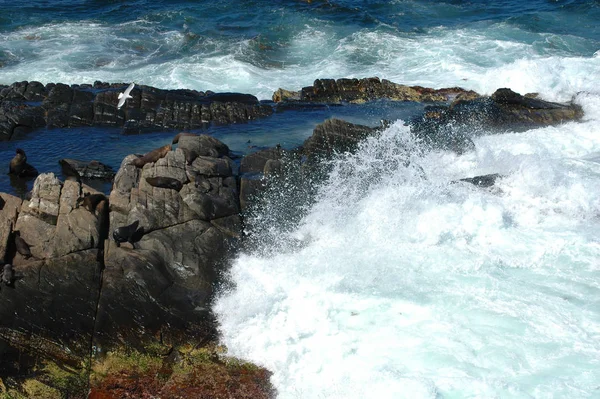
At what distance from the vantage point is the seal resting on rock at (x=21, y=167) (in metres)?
14.9

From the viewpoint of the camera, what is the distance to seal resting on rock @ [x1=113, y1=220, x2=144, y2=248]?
11.8m

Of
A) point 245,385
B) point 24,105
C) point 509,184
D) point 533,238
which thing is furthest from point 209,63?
point 245,385

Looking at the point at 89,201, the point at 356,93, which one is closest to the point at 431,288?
the point at 89,201

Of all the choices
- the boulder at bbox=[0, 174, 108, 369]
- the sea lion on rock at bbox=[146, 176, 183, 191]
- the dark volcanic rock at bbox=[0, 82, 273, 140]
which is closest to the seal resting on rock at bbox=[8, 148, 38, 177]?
the boulder at bbox=[0, 174, 108, 369]

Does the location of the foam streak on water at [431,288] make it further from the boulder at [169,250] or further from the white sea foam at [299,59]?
the white sea foam at [299,59]

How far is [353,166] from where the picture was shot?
1585cm

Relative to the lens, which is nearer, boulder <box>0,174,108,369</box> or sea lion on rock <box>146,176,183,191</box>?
boulder <box>0,174,108,369</box>

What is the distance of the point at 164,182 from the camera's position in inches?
512

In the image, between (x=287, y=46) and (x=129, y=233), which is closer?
(x=129, y=233)

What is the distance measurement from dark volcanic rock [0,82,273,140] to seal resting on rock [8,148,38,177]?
365cm

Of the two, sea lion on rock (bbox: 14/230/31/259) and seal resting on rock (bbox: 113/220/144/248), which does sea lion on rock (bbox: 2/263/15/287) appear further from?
seal resting on rock (bbox: 113/220/144/248)

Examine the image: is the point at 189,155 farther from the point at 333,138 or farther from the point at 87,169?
the point at 333,138

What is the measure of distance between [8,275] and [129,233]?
221 cm

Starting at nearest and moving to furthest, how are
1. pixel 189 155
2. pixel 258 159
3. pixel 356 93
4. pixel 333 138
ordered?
pixel 189 155, pixel 258 159, pixel 333 138, pixel 356 93
